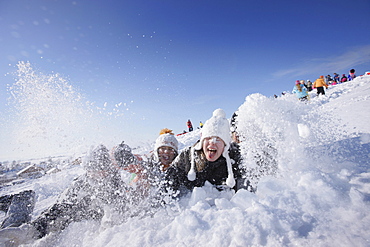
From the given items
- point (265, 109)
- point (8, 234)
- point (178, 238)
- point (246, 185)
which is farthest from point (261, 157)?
point (8, 234)

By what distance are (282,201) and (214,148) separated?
44.2 inches

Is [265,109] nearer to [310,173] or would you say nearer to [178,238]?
[310,173]

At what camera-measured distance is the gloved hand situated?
1971 millimetres

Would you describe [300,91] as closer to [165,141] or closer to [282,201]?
[165,141]

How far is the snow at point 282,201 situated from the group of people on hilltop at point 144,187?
18 centimetres

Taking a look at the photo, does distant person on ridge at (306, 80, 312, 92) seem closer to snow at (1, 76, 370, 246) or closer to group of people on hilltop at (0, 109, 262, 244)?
snow at (1, 76, 370, 246)

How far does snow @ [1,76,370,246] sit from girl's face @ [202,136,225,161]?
0.28 m

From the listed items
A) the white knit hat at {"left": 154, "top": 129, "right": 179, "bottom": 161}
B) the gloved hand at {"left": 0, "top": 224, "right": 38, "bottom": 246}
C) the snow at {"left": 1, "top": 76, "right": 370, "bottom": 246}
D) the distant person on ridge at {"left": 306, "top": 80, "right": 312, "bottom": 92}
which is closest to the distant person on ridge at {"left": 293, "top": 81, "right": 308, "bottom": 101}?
the snow at {"left": 1, "top": 76, "right": 370, "bottom": 246}

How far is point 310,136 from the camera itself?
2088 millimetres

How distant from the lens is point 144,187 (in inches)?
101

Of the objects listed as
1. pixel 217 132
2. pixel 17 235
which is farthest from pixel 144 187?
pixel 17 235

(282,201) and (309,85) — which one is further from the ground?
(309,85)

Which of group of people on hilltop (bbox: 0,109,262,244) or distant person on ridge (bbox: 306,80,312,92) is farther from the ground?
distant person on ridge (bbox: 306,80,312,92)

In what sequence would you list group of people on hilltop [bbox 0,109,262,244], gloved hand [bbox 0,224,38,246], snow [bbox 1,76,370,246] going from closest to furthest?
snow [bbox 1,76,370,246] → gloved hand [bbox 0,224,38,246] → group of people on hilltop [bbox 0,109,262,244]
